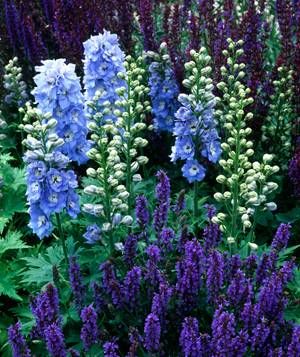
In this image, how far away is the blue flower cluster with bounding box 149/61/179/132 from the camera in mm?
5051

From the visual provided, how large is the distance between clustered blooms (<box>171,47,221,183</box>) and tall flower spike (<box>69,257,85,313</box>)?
4.30 ft

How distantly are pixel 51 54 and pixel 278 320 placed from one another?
440 centimetres

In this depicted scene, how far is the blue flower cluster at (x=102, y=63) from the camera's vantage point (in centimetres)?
467

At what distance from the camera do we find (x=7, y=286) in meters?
3.95

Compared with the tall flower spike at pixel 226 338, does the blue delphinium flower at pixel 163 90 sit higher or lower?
higher

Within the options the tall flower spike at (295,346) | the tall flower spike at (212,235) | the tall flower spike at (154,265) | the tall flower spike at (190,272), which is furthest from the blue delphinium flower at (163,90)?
the tall flower spike at (295,346)

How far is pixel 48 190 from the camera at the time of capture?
3.56 meters

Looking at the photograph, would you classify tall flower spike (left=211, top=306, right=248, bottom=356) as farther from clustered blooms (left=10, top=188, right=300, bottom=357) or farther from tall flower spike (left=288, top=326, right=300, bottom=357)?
tall flower spike (left=288, top=326, right=300, bottom=357)

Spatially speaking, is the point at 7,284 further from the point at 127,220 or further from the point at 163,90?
the point at 163,90

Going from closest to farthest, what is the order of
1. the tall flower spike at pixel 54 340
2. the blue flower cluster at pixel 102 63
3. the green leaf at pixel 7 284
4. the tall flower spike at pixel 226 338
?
the tall flower spike at pixel 226 338 < the tall flower spike at pixel 54 340 < the green leaf at pixel 7 284 < the blue flower cluster at pixel 102 63

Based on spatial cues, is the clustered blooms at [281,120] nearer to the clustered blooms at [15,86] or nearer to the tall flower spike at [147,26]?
the tall flower spike at [147,26]

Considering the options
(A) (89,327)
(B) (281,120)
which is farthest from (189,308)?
(B) (281,120)

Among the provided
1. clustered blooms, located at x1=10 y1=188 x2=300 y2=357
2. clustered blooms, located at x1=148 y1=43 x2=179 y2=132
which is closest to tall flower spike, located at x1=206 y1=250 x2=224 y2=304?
clustered blooms, located at x1=10 y1=188 x2=300 y2=357

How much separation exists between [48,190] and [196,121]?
4.00ft
